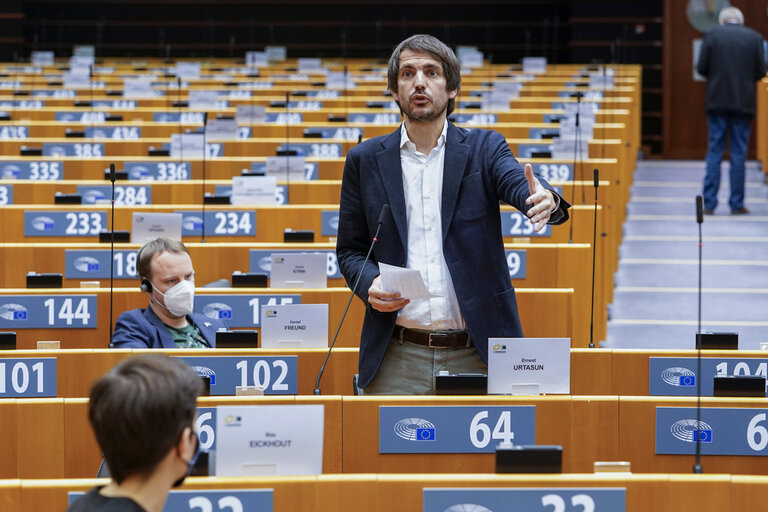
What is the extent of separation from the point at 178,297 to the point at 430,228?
1.25 meters

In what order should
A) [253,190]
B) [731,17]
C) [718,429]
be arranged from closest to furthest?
[718,429]
[253,190]
[731,17]

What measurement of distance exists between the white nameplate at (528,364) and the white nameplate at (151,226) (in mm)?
2834

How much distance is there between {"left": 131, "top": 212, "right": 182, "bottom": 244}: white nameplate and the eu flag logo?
9.34ft

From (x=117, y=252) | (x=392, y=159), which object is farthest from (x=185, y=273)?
(x=117, y=252)

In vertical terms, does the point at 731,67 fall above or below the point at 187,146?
above

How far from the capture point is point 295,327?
4.05 m

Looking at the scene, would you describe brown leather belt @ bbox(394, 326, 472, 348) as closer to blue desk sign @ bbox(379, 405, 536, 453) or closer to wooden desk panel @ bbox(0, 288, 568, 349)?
blue desk sign @ bbox(379, 405, 536, 453)

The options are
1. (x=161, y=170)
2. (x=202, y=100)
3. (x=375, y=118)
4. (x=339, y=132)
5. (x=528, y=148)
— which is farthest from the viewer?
(x=202, y=100)

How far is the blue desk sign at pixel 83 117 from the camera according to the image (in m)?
10.3

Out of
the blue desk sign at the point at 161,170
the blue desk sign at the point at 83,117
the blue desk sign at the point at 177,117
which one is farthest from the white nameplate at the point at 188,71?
the blue desk sign at the point at 161,170

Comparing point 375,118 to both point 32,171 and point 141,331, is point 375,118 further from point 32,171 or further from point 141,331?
point 141,331

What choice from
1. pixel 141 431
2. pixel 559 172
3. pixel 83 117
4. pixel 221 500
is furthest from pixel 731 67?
pixel 141 431

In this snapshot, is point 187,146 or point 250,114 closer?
point 187,146

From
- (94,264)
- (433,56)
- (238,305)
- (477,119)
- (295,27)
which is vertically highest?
(295,27)
